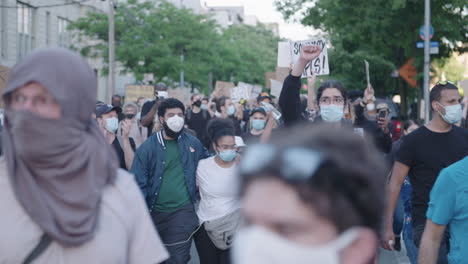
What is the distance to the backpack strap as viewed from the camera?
2756 millimetres

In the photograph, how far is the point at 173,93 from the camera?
846 inches

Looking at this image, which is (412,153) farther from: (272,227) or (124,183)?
(272,227)

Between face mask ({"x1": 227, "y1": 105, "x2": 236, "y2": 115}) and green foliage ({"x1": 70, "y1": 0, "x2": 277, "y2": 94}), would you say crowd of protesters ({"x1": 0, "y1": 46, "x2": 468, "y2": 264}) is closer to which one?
face mask ({"x1": 227, "y1": 105, "x2": 236, "y2": 115})

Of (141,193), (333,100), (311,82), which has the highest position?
(311,82)

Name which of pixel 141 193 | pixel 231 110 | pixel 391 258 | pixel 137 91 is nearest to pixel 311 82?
pixel 391 258

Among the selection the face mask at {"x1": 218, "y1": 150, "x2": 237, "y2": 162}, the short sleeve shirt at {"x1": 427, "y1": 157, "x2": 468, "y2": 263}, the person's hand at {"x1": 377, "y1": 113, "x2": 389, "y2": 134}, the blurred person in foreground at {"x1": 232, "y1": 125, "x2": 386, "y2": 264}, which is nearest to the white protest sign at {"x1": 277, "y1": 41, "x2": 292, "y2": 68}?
the person's hand at {"x1": 377, "y1": 113, "x2": 389, "y2": 134}

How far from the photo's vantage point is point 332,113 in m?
5.65

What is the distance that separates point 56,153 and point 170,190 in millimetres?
4289

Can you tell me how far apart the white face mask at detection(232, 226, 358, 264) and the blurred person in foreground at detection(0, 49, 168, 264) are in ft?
3.20

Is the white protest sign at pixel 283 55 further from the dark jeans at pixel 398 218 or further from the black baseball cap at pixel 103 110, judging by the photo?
the black baseball cap at pixel 103 110

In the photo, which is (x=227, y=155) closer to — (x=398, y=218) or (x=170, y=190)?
(x=170, y=190)

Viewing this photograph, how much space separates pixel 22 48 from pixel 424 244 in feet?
107

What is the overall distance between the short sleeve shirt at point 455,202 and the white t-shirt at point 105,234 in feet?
6.38

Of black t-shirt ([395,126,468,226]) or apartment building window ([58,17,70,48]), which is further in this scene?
apartment building window ([58,17,70,48])
